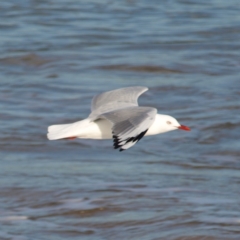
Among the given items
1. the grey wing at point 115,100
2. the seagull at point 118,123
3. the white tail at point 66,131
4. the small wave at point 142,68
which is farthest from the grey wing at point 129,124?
the small wave at point 142,68

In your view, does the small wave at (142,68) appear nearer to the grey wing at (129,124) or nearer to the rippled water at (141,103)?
the rippled water at (141,103)

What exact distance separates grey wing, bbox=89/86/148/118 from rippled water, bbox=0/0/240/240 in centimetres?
89

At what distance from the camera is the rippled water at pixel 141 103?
6863 millimetres

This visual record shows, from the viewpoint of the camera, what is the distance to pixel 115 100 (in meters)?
7.02

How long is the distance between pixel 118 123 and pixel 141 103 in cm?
517

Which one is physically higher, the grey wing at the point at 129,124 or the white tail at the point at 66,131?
the grey wing at the point at 129,124

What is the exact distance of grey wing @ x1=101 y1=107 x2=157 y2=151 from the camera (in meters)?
5.27

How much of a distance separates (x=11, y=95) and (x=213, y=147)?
3341 millimetres

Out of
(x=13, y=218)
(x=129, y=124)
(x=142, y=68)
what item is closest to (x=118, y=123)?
(x=129, y=124)

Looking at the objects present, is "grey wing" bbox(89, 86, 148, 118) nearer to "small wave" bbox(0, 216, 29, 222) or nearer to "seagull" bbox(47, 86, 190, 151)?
"seagull" bbox(47, 86, 190, 151)

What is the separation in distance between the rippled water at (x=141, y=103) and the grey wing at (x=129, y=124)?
1072mm

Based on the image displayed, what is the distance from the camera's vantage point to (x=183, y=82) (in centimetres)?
1195

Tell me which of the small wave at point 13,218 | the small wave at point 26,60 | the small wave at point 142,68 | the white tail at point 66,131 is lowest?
the small wave at point 142,68

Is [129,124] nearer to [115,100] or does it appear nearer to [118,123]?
[118,123]
